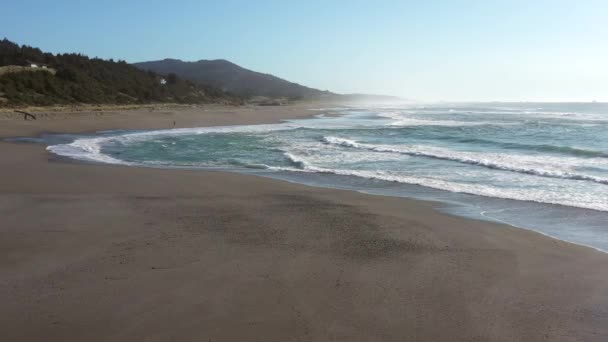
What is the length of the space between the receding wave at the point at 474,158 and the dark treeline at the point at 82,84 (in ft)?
95.0

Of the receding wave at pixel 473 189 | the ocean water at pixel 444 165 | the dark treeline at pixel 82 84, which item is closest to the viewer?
the ocean water at pixel 444 165

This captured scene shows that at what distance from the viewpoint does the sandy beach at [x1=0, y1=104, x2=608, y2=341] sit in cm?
464

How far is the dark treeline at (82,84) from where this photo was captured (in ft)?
142

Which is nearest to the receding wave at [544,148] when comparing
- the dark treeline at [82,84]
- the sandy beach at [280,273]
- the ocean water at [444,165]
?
the ocean water at [444,165]

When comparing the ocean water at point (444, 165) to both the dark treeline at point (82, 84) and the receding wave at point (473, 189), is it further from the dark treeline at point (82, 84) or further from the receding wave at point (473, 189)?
the dark treeline at point (82, 84)

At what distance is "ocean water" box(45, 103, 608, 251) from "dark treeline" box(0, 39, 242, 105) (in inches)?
866

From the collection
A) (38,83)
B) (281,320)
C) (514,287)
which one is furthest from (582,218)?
(38,83)

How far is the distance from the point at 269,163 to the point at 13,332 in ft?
41.3

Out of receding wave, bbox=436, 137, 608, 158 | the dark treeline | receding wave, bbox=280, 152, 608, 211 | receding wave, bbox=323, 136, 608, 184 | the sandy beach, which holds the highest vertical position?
the dark treeline

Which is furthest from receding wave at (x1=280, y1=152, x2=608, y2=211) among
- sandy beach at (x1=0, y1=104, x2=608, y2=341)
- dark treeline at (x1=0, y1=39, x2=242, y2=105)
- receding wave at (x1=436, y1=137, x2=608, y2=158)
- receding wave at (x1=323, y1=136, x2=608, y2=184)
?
dark treeline at (x1=0, y1=39, x2=242, y2=105)

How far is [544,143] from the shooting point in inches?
953

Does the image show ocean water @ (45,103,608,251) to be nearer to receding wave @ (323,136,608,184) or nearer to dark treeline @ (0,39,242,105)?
receding wave @ (323,136,608,184)

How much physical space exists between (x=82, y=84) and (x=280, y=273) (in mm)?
51761

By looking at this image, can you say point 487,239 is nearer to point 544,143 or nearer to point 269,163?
point 269,163
